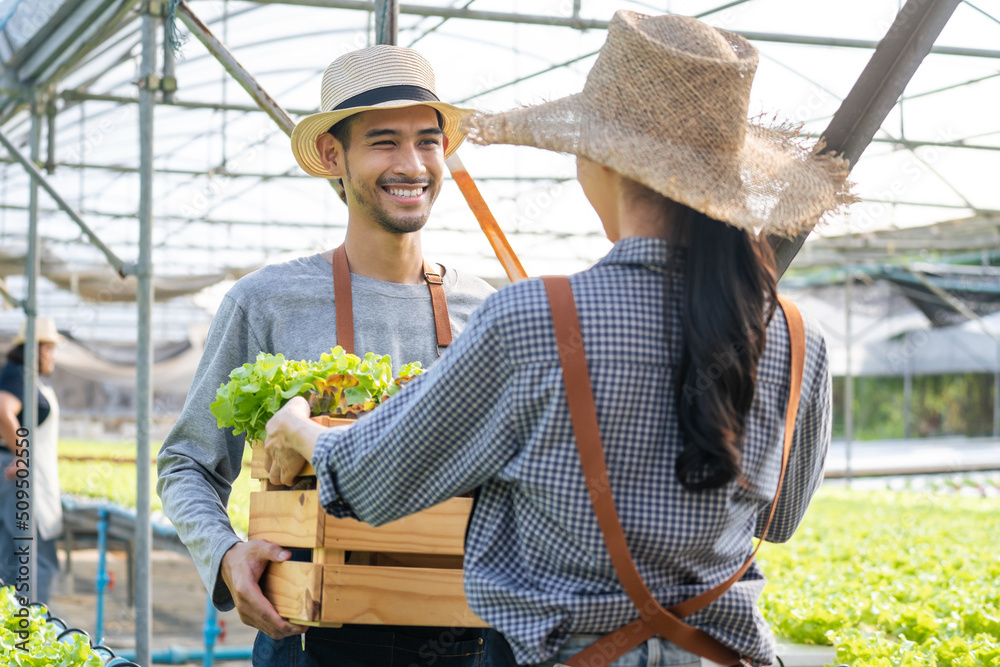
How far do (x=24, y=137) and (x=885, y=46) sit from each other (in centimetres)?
1062

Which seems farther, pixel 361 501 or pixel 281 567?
pixel 281 567

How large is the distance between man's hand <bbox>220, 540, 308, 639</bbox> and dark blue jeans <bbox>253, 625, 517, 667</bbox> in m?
0.16

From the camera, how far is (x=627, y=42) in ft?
4.24

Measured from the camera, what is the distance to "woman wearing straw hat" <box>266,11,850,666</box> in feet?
3.85

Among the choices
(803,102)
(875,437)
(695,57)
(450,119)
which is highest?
(803,102)

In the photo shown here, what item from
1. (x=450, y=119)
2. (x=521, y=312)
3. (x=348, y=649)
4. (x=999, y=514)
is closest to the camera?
(x=521, y=312)

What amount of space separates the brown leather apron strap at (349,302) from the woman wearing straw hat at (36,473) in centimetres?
446

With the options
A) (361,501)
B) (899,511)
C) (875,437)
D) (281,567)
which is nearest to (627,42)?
(361,501)

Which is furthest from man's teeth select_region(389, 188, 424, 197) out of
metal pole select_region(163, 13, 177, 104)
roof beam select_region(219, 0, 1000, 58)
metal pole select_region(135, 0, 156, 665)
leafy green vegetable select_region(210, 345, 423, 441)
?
roof beam select_region(219, 0, 1000, 58)

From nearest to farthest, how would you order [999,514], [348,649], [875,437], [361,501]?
[361,501] → [348,649] → [999,514] → [875,437]

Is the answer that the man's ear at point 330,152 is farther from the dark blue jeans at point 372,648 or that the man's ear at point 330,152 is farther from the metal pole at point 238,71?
the dark blue jeans at point 372,648

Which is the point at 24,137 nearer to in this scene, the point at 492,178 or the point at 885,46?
the point at 492,178

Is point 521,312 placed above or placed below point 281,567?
above

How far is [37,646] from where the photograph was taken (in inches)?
104
